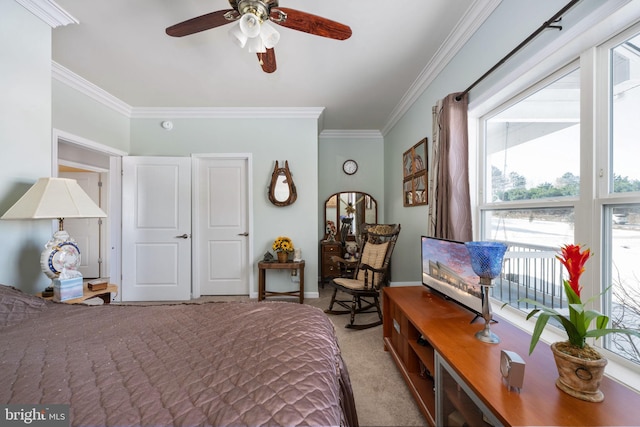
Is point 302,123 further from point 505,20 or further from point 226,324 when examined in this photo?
point 226,324

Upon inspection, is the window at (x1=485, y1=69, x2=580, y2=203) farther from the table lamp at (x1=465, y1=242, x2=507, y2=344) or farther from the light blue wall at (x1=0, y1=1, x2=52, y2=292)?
the light blue wall at (x1=0, y1=1, x2=52, y2=292)

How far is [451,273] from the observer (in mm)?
1575

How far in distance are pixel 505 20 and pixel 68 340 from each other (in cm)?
267

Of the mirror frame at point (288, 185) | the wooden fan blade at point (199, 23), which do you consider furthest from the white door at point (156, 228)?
the wooden fan blade at point (199, 23)

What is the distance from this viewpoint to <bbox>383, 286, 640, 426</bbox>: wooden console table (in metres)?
0.74

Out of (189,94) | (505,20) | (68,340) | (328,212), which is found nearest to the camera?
(68,340)

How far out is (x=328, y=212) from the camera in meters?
4.16

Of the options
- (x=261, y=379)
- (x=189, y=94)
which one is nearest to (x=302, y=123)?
(x=189, y=94)

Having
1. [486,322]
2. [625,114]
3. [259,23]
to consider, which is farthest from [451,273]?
[259,23]

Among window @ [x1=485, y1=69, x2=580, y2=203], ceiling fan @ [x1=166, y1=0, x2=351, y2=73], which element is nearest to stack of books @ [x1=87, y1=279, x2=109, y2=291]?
ceiling fan @ [x1=166, y1=0, x2=351, y2=73]

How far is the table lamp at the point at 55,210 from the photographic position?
1395mm

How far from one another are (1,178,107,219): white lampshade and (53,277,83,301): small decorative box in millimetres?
439

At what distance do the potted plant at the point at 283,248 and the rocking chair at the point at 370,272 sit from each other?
2.35ft

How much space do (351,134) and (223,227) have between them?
2.60 metres
